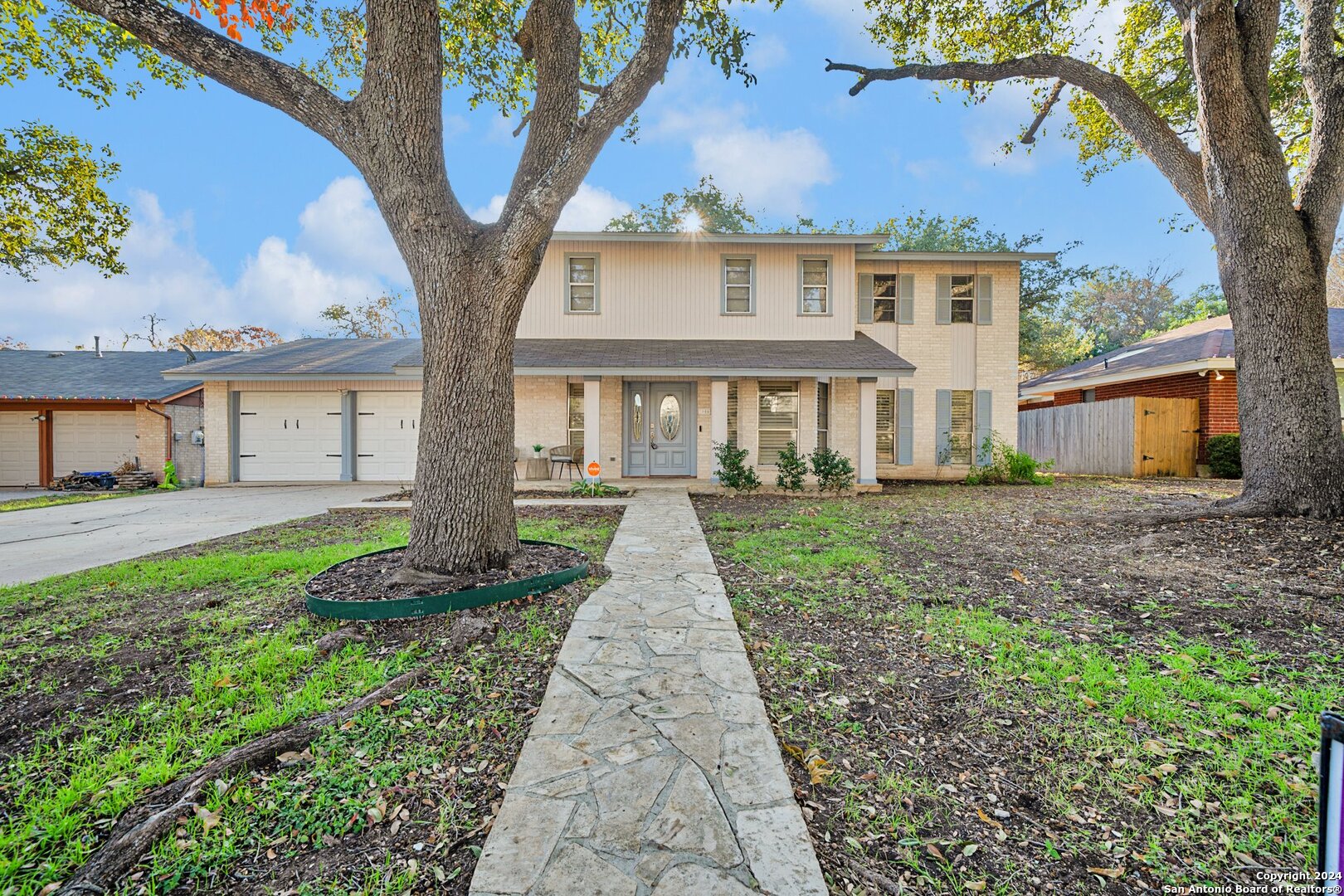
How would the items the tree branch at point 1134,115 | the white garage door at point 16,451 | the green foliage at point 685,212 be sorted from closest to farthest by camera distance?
1. the tree branch at point 1134,115
2. the white garage door at point 16,451
3. the green foliage at point 685,212

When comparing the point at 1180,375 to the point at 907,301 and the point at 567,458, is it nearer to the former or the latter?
the point at 907,301

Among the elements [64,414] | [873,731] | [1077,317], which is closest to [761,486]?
[873,731]

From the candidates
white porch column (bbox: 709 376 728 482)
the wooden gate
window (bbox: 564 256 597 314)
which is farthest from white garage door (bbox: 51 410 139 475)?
the wooden gate

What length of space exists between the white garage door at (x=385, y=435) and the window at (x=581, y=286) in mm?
4527

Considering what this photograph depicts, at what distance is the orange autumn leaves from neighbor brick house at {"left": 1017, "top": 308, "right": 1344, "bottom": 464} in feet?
54.7

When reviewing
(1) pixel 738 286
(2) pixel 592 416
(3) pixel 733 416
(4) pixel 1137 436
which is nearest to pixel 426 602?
(2) pixel 592 416

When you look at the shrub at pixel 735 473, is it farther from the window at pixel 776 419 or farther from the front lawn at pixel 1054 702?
the front lawn at pixel 1054 702

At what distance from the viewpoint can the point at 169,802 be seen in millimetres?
1809

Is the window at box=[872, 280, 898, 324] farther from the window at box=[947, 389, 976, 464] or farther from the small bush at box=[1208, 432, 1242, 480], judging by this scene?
the small bush at box=[1208, 432, 1242, 480]

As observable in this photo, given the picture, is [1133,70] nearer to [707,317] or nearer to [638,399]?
[707,317]

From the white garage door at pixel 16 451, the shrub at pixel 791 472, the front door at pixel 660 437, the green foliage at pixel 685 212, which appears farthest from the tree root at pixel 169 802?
the green foliage at pixel 685 212

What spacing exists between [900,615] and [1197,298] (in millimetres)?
40120

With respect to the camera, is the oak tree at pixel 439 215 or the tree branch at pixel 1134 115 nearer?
the oak tree at pixel 439 215

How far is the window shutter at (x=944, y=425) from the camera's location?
12312mm
